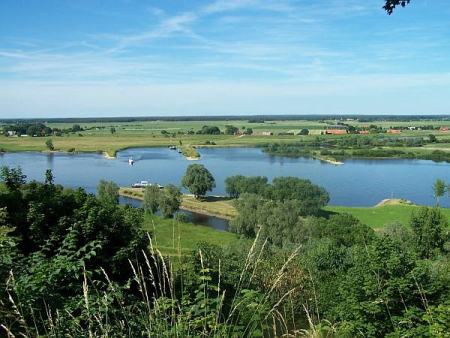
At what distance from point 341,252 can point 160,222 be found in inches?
657

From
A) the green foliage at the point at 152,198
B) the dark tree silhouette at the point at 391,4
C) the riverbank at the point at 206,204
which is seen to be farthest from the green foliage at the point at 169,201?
the dark tree silhouette at the point at 391,4

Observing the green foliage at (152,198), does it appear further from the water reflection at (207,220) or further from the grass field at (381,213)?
the grass field at (381,213)

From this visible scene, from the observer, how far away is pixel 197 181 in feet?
157

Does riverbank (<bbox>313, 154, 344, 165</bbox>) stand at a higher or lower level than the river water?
higher

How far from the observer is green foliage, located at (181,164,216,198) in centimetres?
4775

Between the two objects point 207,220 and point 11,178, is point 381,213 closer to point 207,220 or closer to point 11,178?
point 207,220

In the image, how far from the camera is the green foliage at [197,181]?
47750 mm

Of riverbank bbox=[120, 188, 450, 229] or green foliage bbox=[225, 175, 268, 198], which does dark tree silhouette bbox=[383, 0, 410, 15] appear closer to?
riverbank bbox=[120, 188, 450, 229]

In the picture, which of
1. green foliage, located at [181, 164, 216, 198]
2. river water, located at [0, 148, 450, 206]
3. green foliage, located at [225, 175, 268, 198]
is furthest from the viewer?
river water, located at [0, 148, 450, 206]

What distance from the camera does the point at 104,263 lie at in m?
8.88

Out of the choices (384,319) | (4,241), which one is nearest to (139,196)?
(384,319)

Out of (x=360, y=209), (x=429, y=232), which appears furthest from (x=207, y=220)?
(x=429, y=232)

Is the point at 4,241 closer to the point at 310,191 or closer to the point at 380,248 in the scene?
the point at 380,248

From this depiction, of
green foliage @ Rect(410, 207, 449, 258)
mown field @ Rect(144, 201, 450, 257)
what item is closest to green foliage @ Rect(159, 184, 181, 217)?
mown field @ Rect(144, 201, 450, 257)
